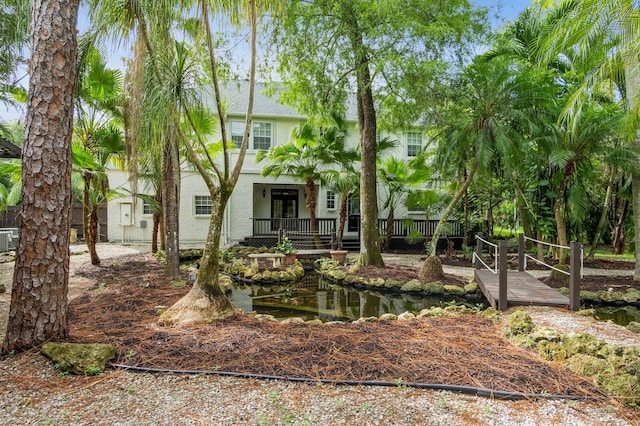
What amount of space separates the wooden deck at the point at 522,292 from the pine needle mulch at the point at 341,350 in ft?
4.03

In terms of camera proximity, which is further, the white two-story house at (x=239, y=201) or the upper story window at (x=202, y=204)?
the upper story window at (x=202, y=204)

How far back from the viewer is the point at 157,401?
119 inches

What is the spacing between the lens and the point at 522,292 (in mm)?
6930

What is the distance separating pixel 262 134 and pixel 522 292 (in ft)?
44.5

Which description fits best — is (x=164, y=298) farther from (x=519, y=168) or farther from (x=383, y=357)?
(x=519, y=168)

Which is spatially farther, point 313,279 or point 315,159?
point 315,159

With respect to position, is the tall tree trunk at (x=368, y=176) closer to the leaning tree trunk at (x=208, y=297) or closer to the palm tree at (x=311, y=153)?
the palm tree at (x=311, y=153)

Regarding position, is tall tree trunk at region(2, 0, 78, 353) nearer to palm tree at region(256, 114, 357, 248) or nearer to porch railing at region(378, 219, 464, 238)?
palm tree at region(256, 114, 357, 248)

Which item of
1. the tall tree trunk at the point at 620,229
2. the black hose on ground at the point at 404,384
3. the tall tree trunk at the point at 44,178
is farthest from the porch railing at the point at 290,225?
the black hose on ground at the point at 404,384

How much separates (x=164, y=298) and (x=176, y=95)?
3437 mm

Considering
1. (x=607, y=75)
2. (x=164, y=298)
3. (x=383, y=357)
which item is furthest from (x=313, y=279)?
(x=607, y=75)

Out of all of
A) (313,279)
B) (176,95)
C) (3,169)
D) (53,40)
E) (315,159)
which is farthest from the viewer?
(315,159)

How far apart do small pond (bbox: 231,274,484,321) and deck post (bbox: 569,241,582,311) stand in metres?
2.04

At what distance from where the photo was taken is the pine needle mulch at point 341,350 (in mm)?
3455
